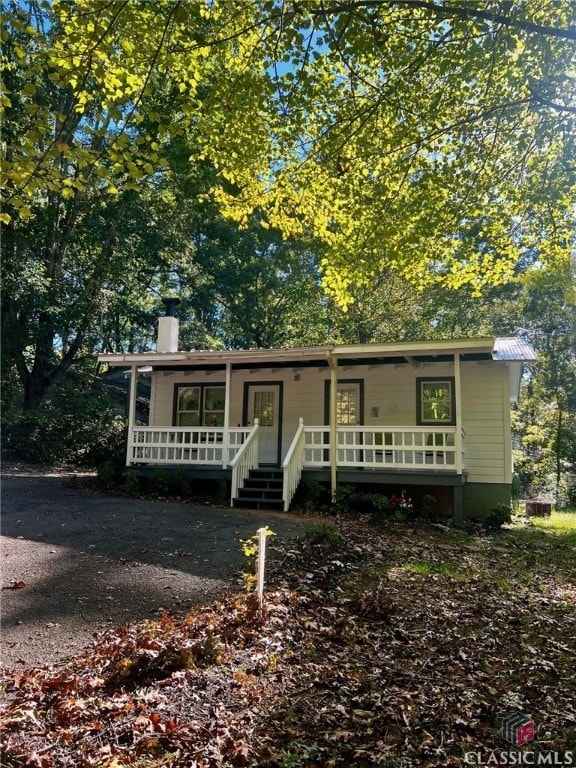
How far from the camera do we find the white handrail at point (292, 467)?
397 inches

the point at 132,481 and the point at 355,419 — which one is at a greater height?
the point at 355,419

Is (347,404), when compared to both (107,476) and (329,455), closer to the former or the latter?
(329,455)

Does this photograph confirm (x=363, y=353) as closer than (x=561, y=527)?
Yes

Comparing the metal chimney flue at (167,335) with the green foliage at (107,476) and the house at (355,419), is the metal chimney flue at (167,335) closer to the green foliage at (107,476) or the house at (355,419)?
the house at (355,419)

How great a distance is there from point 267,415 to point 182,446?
255 cm

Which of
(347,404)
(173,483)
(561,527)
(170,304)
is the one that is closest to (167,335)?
(170,304)

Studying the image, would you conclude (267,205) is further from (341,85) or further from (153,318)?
(153,318)

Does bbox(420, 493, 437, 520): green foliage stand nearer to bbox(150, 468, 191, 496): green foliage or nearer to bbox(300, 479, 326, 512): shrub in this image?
bbox(300, 479, 326, 512): shrub

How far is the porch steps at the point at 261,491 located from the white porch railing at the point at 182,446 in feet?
2.79

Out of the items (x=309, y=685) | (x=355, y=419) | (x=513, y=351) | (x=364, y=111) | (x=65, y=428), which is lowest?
(x=309, y=685)

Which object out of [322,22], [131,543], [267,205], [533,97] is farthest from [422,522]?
[322,22]

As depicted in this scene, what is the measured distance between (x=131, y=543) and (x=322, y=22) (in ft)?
21.7

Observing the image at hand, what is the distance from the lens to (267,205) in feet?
25.6

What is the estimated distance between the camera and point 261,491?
10672 millimetres
